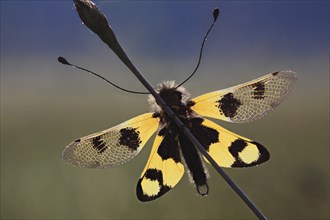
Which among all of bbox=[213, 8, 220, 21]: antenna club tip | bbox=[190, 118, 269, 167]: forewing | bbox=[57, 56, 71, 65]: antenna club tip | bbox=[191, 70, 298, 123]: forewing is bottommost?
bbox=[190, 118, 269, 167]: forewing

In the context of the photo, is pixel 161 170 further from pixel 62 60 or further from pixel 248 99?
pixel 62 60

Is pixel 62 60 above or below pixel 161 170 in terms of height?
above

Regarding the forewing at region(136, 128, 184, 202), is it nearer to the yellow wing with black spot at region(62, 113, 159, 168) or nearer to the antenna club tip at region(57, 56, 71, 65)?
the yellow wing with black spot at region(62, 113, 159, 168)

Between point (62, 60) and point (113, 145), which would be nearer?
point (62, 60)

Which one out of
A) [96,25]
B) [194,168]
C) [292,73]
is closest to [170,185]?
[194,168]

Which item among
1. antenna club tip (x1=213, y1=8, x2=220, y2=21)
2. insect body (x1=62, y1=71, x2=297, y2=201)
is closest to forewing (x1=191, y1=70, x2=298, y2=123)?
insect body (x1=62, y1=71, x2=297, y2=201)

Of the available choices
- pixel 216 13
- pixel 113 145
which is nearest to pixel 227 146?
pixel 113 145

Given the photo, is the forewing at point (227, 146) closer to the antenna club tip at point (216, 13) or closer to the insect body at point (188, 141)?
the insect body at point (188, 141)
